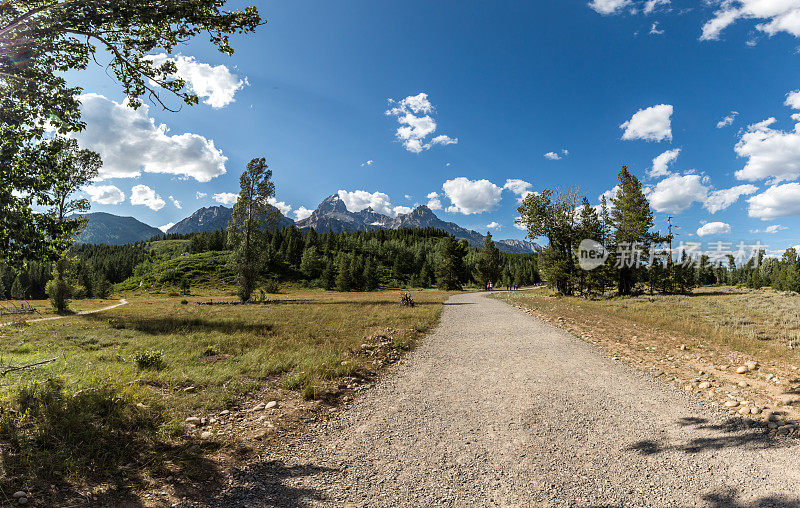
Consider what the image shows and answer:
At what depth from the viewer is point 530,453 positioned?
518 centimetres

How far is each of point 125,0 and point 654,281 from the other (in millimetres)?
61858

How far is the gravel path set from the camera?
4180mm

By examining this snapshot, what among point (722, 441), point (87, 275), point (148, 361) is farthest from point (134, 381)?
point (87, 275)

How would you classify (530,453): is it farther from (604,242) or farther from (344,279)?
(344,279)

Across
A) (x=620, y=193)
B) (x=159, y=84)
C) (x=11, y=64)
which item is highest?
(x=620, y=193)

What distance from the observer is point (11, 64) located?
5.69 metres

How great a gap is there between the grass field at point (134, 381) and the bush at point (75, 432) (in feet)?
0.05

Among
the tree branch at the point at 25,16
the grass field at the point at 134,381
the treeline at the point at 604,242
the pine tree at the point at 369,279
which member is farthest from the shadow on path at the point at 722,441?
the pine tree at the point at 369,279

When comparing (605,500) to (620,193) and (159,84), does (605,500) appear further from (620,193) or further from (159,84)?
(620,193)

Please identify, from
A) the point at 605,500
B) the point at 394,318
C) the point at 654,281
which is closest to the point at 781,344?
the point at 605,500

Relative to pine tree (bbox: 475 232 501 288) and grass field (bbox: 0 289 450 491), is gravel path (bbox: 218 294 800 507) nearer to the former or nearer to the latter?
grass field (bbox: 0 289 450 491)

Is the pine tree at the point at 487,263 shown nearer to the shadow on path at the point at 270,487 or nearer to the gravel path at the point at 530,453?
the gravel path at the point at 530,453

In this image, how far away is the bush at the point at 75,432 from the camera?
428 cm

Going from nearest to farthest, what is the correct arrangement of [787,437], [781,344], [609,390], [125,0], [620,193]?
[787,437] → [125,0] → [609,390] → [781,344] → [620,193]
